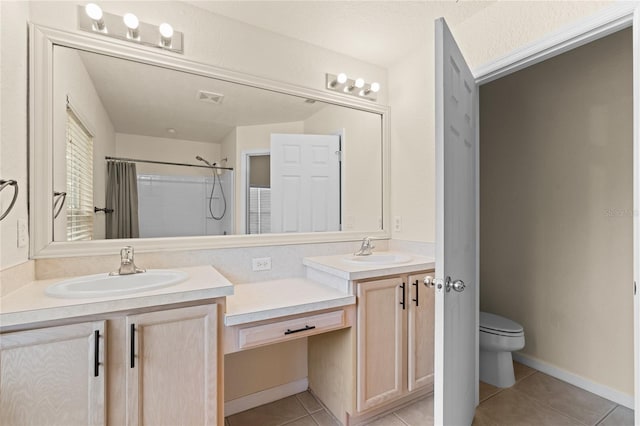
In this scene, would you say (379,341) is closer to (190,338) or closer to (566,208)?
(190,338)

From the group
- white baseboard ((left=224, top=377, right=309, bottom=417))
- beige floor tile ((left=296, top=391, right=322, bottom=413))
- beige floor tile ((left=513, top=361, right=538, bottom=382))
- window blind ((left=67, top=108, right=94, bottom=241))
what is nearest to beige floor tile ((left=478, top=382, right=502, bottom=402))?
beige floor tile ((left=513, top=361, right=538, bottom=382))

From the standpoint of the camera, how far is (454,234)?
140cm

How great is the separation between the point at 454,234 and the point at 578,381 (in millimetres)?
1793

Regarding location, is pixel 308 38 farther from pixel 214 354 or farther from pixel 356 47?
pixel 214 354

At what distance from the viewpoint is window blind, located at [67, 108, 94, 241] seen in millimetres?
1453

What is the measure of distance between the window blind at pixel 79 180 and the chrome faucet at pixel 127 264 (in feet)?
0.72

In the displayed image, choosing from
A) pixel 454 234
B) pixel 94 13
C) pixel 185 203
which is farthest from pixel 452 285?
pixel 94 13

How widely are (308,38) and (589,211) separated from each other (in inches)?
92.9

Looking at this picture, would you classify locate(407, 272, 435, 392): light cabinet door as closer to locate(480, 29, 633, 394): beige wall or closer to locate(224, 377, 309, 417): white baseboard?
locate(224, 377, 309, 417): white baseboard

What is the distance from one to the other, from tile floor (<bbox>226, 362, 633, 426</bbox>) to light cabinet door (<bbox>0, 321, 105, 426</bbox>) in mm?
973

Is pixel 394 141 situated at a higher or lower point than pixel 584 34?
lower

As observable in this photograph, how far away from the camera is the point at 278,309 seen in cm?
143

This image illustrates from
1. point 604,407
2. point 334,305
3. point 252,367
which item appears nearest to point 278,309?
point 334,305

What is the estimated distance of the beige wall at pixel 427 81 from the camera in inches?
61.1
